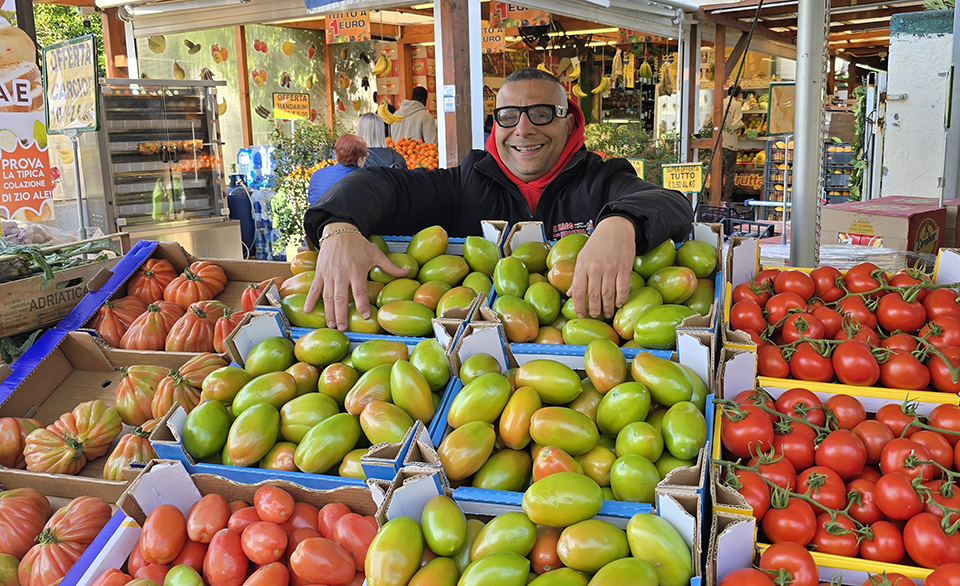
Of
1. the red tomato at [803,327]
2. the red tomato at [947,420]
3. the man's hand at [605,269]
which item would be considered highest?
the man's hand at [605,269]

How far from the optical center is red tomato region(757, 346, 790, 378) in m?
1.79

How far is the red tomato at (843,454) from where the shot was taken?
1442 mm

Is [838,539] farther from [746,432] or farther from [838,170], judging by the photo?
[838,170]

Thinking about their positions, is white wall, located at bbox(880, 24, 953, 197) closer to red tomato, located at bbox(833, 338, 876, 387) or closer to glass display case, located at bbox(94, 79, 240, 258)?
red tomato, located at bbox(833, 338, 876, 387)

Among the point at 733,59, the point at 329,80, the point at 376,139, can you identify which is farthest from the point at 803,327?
the point at 329,80

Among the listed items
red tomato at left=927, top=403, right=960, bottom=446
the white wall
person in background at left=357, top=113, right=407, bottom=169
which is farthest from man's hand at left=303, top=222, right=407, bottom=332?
the white wall

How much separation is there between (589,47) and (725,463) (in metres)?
12.5

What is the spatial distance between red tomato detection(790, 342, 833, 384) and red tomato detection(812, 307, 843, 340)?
124 mm

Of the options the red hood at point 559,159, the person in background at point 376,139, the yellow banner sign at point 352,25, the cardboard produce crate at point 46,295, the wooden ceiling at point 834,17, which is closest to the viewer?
the cardboard produce crate at point 46,295

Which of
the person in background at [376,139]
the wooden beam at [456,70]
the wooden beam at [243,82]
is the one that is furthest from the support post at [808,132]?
the wooden beam at [243,82]

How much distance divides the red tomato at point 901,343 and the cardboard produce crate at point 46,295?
2.65 meters

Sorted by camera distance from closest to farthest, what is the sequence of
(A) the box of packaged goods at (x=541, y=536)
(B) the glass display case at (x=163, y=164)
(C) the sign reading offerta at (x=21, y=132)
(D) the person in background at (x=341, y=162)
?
1. (A) the box of packaged goods at (x=541, y=536)
2. (C) the sign reading offerta at (x=21, y=132)
3. (B) the glass display case at (x=163, y=164)
4. (D) the person in background at (x=341, y=162)

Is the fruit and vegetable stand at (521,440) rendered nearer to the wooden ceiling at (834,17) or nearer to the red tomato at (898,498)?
the red tomato at (898,498)

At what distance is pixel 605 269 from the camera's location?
5.51 ft
